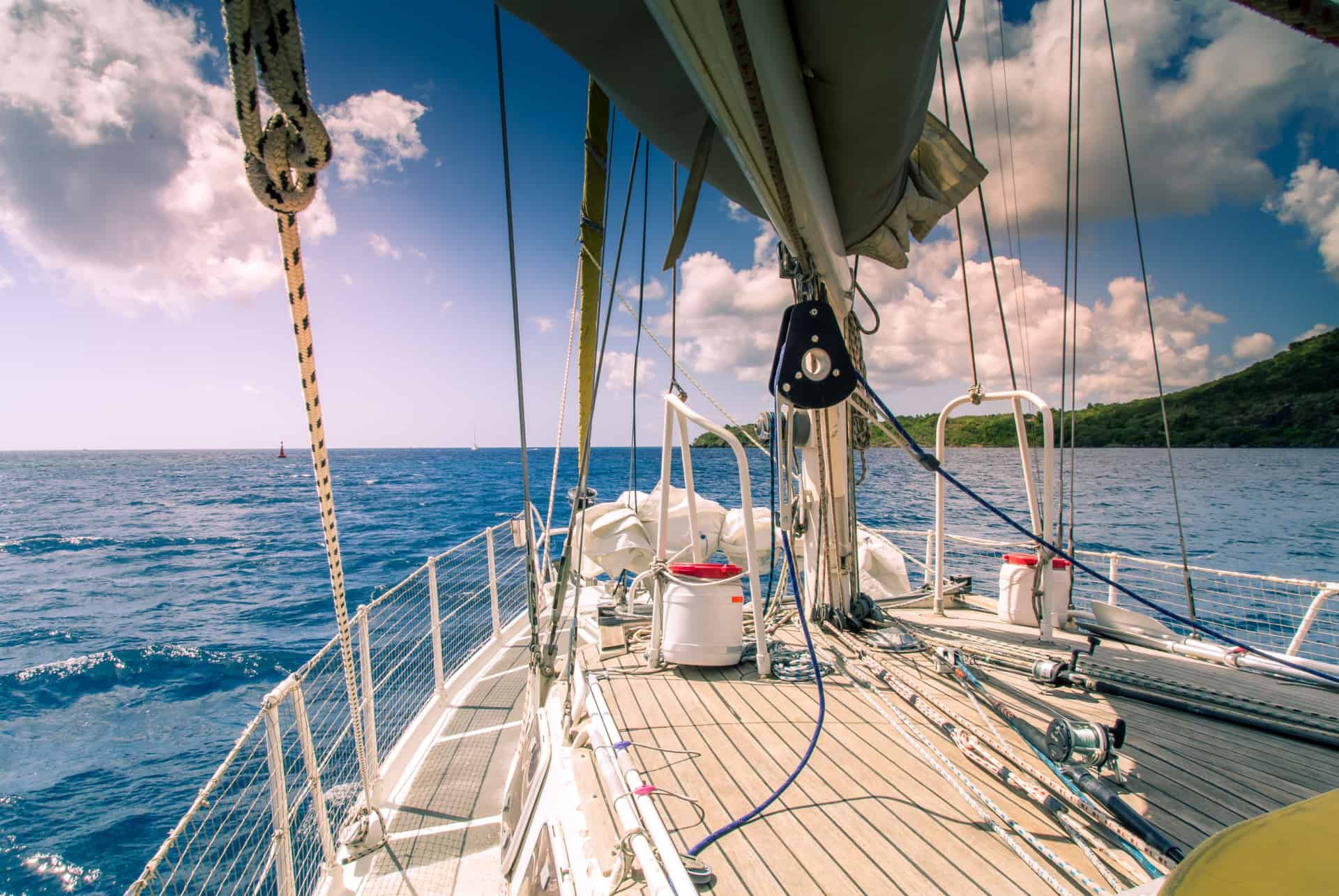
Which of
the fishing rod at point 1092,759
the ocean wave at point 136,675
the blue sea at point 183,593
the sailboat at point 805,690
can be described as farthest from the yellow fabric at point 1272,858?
the ocean wave at point 136,675

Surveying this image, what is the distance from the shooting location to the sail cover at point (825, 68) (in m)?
2.06

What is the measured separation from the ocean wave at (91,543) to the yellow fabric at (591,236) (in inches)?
894

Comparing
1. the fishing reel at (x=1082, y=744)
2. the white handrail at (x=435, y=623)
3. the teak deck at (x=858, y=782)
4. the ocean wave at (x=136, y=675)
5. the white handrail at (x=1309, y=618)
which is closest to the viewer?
the teak deck at (x=858, y=782)

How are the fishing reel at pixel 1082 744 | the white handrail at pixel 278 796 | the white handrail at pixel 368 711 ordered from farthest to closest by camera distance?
the white handrail at pixel 368 711, the white handrail at pixel 278 796, the fishing reel at pixel 1082 744

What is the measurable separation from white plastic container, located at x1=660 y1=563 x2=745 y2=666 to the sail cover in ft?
7.90

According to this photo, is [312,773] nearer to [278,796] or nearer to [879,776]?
[278,796]

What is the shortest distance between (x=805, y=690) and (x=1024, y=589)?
7.96 feet

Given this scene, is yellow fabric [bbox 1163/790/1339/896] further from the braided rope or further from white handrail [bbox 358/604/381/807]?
white handrail [bbox 358/604/381/807]

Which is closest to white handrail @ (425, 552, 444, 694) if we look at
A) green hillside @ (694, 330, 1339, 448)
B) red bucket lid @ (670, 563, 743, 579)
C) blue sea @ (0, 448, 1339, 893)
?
red bucket lid @ (670, 563, 743, 579)

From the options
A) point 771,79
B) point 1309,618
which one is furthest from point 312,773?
point 1309,618

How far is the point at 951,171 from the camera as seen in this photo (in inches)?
160

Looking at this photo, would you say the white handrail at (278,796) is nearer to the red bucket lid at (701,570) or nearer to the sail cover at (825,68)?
the red bucket lid at (701,570)

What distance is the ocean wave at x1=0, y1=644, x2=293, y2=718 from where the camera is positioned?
8156mm

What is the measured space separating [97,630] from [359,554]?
622 cm
